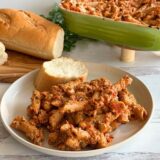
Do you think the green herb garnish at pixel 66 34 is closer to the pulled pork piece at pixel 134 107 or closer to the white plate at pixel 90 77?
the white plate at pixel 90 77

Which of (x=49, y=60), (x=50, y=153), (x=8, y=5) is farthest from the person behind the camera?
(x=8, y=5)

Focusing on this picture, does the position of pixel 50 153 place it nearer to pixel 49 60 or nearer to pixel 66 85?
pixel 66 85

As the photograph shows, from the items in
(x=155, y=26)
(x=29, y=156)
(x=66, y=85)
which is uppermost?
(x=155, y=26)

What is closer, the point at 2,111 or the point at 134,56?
the point at 2,111

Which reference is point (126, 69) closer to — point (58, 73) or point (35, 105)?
point (58, 73)

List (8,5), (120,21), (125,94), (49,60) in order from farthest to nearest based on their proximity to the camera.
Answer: (8,5), (49,60), (120,21), (125,94)

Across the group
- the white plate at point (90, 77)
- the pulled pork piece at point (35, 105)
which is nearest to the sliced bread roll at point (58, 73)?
the white plate at point (90, 77)

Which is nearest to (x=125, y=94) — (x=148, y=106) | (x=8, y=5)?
(x=148, y=106)

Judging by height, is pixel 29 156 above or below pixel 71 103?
below

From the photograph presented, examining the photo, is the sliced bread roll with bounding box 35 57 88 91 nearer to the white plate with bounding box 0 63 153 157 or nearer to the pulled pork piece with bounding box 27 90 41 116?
the white plate with bounding box 0 63 153 157
